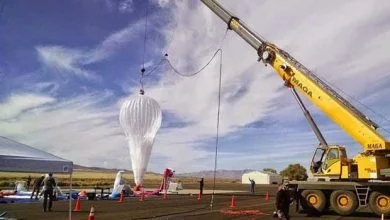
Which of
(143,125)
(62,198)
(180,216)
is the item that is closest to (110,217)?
(180,216)

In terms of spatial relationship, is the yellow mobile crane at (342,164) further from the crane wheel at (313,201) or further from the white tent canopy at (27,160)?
the white tent canopy at (27,160)

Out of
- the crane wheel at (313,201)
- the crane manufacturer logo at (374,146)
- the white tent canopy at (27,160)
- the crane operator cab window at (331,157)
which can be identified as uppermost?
the crane manufacturer logo at (374,146)

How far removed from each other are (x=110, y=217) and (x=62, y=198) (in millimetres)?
16862

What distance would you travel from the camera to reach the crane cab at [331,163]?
2530 centimetres

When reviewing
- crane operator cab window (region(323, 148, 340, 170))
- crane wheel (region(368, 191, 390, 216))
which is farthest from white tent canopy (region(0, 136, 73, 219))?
crane wheel (region(368, 191, 390, 216))

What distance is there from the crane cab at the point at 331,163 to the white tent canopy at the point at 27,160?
15090 mm

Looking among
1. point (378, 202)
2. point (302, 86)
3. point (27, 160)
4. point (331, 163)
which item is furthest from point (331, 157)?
point (27, 160)

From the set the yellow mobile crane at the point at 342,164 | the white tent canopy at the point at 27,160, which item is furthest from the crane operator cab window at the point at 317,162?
the white tent canopy at the point at 27,160

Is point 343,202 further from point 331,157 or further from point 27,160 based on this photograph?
point 27,160

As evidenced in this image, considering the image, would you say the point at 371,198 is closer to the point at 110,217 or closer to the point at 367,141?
the point at 367,141

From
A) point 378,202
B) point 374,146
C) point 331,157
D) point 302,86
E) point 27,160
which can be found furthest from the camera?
point 302,86

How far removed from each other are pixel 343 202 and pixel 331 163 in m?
2.16

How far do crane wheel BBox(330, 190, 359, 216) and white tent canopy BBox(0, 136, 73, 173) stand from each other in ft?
49.4

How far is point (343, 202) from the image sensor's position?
25.0m
